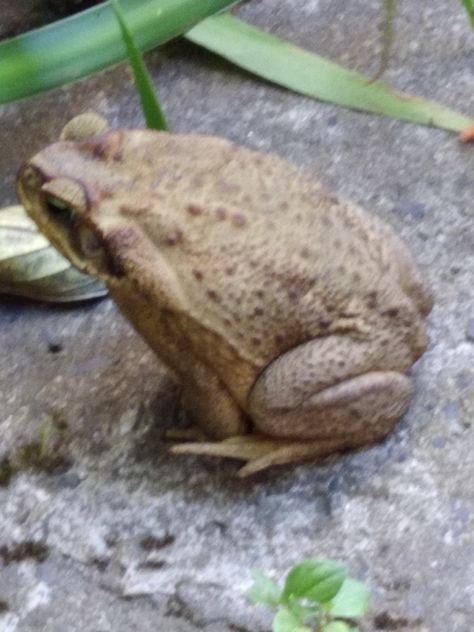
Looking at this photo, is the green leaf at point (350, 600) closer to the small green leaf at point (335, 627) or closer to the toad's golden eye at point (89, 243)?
the small green leaf at point (335, 627)

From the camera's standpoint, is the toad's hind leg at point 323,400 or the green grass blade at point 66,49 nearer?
the toad's hind leg at point 323,400

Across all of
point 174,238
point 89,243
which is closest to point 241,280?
point 174,238

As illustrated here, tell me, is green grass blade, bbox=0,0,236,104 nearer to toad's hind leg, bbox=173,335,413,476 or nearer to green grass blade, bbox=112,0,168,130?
green grass blade, bbox=112,0,168,130

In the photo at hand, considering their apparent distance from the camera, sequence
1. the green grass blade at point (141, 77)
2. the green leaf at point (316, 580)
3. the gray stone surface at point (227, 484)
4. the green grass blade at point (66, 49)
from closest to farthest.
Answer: the green leaf at point (316, 580), the gray stone surface at point (227, 484), the green grass blade at point (141, 77), the green grass blade at point (66, 49)

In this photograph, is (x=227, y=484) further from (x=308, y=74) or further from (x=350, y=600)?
(x=308, y=74)

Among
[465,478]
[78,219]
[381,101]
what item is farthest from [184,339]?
[381,101]

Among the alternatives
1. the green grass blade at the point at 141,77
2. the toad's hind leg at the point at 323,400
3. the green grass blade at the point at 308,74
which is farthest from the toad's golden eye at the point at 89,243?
the green grass blade at the point at 308,74
